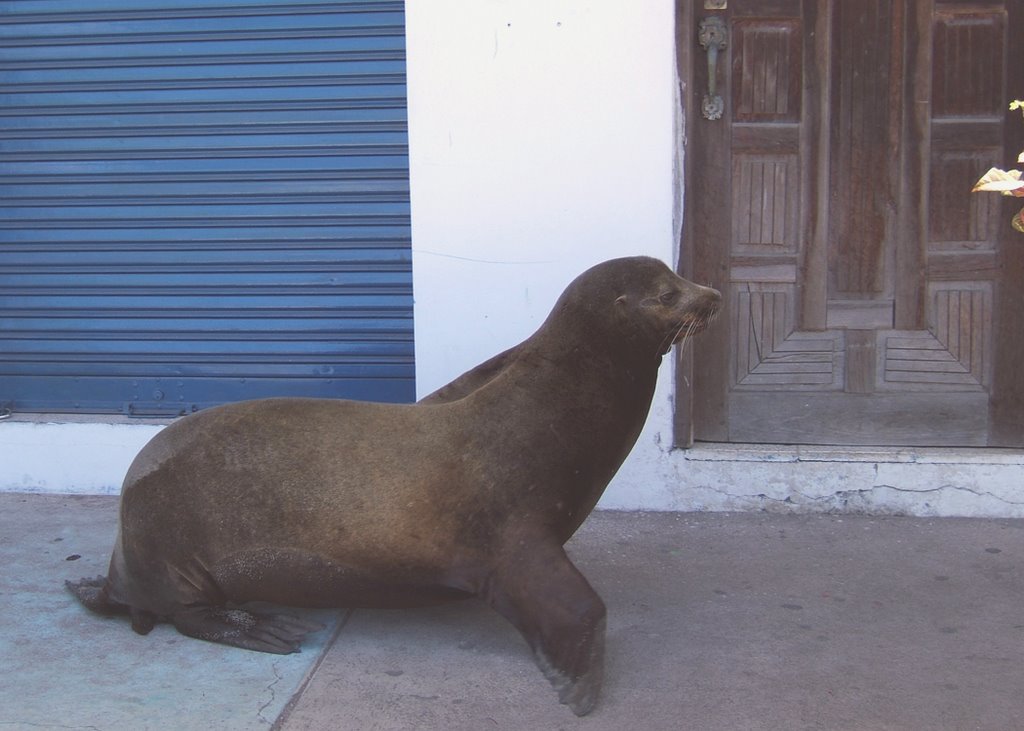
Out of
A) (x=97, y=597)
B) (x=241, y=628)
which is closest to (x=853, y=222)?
(x=241, y=628)

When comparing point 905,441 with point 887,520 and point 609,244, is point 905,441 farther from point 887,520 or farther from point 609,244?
point 609,244

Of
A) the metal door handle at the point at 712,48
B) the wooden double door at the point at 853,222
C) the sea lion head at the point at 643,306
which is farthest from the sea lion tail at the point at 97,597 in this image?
the metal door handle at the point at 712,48

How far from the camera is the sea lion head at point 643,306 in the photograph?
3.64 meters

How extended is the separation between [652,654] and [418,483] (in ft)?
3.03

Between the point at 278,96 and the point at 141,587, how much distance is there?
2.34 m

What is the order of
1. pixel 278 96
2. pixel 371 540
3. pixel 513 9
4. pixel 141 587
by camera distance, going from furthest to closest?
pixel 278 96 < pixel 513 9 < pixel 141 587 < pixel 371 540

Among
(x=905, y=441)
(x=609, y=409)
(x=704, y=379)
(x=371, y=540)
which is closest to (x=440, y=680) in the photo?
(x=371, y=540)

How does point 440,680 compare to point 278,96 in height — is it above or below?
below

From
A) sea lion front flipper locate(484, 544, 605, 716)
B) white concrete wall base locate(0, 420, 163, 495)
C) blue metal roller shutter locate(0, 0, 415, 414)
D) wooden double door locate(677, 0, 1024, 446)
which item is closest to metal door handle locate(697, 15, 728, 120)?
wooden double door locate(677, 0, 1024, 446)

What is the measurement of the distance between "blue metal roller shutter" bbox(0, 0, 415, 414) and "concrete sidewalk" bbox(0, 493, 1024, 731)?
1106mm

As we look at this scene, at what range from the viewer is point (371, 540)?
359 cm

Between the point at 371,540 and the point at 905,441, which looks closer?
the point at 371,540

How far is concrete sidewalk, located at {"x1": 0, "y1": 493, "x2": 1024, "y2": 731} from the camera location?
3363 mm

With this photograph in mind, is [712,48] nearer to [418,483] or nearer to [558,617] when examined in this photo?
[418,483]
